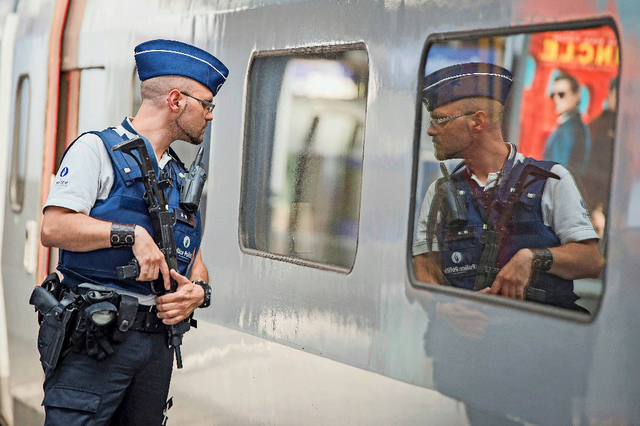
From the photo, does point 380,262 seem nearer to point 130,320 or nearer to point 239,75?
point 130,320

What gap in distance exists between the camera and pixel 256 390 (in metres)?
2.92

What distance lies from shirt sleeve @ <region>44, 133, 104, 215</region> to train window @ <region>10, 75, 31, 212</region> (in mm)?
2416

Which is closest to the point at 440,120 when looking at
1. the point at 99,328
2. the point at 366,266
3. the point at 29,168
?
the point at 366,266

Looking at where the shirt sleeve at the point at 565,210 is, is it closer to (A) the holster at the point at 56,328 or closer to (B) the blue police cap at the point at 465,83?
(B) the blue police cap at the point at 465,83

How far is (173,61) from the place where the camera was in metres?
2.49

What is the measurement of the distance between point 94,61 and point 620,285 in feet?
9.73

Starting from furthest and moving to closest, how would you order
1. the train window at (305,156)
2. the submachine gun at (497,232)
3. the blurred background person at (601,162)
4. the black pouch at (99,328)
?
the train window at (305,156)
the black pouch at (99,328)
the submachine gun at (497,232)
the blurred background person at (601,162)

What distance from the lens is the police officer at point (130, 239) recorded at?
2.26 meters

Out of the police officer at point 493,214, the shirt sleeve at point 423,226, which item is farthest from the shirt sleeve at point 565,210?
the shirt sleeve at point 423,226

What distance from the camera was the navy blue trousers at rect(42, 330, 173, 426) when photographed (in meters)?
2.29

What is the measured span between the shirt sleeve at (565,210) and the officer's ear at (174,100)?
1.17 metres

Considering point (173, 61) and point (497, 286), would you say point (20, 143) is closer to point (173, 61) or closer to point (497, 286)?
point (173, 61)

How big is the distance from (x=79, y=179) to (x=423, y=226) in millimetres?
1044

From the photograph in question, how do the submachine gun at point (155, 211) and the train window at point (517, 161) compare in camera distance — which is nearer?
the train window at point (517, 161)
